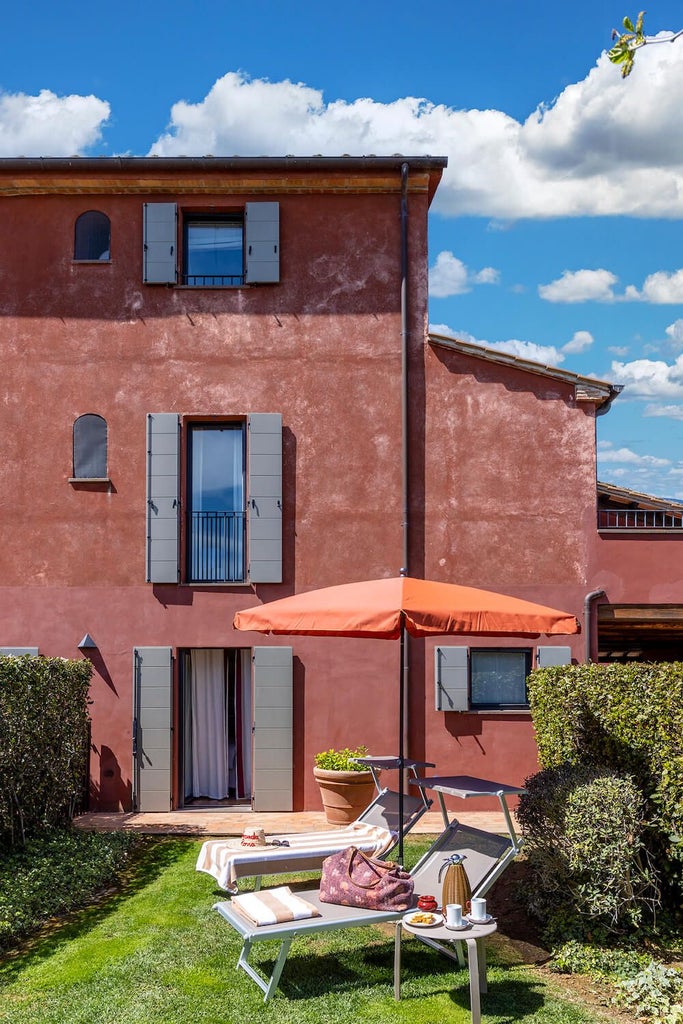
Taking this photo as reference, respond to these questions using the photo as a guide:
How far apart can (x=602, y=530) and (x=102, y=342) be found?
266 inches

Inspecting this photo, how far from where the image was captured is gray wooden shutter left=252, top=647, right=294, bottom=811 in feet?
38.4

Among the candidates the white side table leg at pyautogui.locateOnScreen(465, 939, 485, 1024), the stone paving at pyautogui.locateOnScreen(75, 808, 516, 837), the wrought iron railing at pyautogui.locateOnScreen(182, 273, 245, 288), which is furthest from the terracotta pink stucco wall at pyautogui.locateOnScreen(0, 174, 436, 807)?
the white side table leg at pyautogui.locateOnScreen(465, 939, 485, 1024)

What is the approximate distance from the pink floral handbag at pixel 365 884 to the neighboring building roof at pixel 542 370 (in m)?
7.39

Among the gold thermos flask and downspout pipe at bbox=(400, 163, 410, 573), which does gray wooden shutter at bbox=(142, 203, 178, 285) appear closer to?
downspout pipe at bbox=(400, 163, 410, 573)

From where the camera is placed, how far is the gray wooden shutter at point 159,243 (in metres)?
12.3

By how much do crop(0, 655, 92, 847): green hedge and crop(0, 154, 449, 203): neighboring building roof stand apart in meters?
A: 6.15

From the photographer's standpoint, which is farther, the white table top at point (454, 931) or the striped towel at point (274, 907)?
the striped towel at point (274, 907)

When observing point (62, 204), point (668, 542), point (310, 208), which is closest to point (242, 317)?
point (310, 208)

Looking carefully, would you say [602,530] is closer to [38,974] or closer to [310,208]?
[310,208]

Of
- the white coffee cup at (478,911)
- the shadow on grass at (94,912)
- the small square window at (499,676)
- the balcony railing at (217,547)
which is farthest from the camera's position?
the balcony railing at (217,547)

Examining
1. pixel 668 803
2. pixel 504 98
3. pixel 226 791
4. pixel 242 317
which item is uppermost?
pixel 504 98

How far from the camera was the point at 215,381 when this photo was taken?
40.2 feet

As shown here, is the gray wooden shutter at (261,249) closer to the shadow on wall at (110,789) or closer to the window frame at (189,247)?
the window frame at (189,247)

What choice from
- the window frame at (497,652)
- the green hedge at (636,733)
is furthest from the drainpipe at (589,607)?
the green hedge at (636,733)
